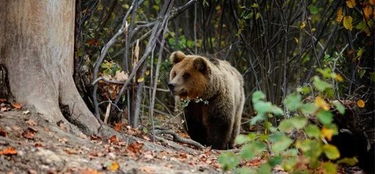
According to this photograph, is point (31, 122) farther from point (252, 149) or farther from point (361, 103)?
point (361, 103)

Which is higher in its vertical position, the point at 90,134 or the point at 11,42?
the point at 11,42

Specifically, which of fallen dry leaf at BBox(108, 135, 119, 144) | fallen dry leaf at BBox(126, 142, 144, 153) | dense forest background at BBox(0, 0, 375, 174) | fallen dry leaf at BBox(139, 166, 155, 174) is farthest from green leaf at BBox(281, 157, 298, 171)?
fallen dry leaf at BBox(108, 135, 119, 144)

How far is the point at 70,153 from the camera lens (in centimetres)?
551

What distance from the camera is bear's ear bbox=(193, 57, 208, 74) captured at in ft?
A: 29.7

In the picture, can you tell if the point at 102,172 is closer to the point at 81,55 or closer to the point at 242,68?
the point at 81,55

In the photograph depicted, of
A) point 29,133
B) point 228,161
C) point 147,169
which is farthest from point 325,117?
point 29,133

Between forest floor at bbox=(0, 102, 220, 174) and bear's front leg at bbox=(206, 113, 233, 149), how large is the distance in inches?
79.3

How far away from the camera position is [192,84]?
9125 millimetres

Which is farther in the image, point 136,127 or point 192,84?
point 192,84

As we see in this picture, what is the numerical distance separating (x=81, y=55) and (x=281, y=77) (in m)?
5.48

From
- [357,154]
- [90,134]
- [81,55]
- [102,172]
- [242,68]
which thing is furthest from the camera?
[242,68]

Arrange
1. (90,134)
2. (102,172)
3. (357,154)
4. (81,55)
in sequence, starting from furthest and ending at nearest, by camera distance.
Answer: (81,55) → (90,134) → (357,154) → (102,172)

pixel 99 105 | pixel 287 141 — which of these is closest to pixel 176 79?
pixel 99 105

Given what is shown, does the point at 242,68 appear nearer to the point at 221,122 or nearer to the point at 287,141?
the point at 221,122
